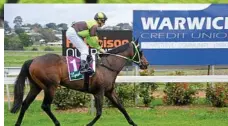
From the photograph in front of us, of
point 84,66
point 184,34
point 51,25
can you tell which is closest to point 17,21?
point 51,25

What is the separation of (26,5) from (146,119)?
3.07 metres

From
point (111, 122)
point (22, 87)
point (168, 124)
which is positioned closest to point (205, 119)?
point (168, 124)

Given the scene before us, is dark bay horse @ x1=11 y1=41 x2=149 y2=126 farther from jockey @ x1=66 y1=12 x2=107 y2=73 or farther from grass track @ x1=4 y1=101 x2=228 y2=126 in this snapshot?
grass track @ x1=4 y1=101 x2=228 y2=126

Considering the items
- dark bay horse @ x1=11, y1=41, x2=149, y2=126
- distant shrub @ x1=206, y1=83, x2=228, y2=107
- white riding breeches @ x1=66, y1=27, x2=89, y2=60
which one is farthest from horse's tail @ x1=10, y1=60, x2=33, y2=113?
distant shrub @ x1=206, y1=83, x2=228, y2=107

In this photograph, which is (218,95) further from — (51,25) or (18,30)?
(18,30)

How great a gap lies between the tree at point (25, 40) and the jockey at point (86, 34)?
2268 millimetres

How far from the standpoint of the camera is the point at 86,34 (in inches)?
319

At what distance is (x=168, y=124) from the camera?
8.71m

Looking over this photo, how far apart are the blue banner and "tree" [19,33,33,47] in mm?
2047

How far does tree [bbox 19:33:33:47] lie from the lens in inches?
404

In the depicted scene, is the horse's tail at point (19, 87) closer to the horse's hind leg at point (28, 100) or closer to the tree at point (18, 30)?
the horse's hind leg at point (28, 100)

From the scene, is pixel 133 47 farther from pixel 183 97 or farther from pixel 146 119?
pixel 183 97

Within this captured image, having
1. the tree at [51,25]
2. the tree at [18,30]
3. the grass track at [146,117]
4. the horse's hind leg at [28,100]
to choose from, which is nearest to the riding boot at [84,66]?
the horse's hind leg at [28,100]

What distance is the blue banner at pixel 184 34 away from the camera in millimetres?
10195
